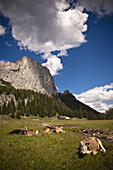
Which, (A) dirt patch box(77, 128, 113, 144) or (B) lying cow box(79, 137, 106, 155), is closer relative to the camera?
(B) lying cow box(79, 137, 106, 155)

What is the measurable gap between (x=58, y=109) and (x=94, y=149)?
138479 mm

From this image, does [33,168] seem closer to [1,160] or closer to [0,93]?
[1,160]

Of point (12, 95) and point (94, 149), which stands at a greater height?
point (12, 95)

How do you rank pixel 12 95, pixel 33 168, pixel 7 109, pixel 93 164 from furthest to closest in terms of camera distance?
pixel 12 95 → pixel 7 109 → pixel 93 164 → pixel 33 168

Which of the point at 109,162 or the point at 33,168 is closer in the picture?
the point at 33,168

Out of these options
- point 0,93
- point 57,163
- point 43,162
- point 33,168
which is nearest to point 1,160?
point 33,168

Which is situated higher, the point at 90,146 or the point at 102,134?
the point at 90,146

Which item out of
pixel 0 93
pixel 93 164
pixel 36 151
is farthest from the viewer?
pixel 0 93

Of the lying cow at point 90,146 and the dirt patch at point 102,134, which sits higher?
the lying cow at point 90,146

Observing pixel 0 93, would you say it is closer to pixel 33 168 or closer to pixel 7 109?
pixel 7 109

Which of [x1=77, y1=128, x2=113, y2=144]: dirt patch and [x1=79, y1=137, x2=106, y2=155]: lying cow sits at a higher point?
[x1=79, y1=137, x2=106, y2=155]: lying cow

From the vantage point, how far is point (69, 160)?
8.98 metres

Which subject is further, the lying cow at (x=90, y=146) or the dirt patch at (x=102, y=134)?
the dirt patch at (x=102, y=134)

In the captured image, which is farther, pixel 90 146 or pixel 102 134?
pixel 102 134
